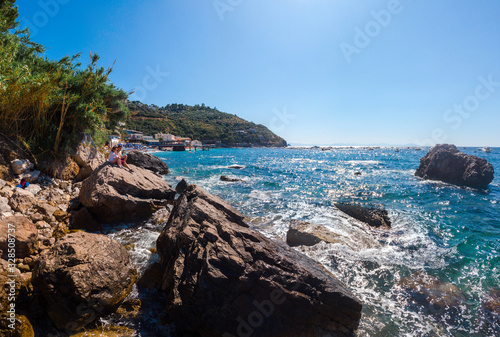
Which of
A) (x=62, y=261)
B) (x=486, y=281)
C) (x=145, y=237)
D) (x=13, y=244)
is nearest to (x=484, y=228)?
(x=486, y=281)

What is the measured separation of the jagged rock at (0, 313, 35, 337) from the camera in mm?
3389

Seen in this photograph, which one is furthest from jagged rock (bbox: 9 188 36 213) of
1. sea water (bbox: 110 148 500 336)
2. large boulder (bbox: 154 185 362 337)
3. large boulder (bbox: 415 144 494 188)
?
large boulder (bbox: 415 144 494 188)

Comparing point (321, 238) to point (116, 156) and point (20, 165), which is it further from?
point (20, 165)

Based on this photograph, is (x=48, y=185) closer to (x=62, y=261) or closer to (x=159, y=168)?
(x=62, y=261)

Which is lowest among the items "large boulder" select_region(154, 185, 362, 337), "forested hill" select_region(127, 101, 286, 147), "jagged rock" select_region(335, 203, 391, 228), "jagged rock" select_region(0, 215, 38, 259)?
"jagged rock" select_region(335, 203, 391, 228)

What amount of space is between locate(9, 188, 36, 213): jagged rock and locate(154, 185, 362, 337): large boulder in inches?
174

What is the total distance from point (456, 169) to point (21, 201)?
3567cm

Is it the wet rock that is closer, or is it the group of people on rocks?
the wet rock

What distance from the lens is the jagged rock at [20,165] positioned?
22.4 ft

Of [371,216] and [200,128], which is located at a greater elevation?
[200,128]

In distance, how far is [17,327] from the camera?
137 inches

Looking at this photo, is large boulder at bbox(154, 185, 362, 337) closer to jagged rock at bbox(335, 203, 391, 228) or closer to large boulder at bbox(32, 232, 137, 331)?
Answer: large boulder at bbox(32, 232, 137, 331)

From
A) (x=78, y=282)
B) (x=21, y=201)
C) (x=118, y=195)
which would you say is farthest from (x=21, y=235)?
(x=118, y=195)

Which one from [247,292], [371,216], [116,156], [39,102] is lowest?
[371,216]
